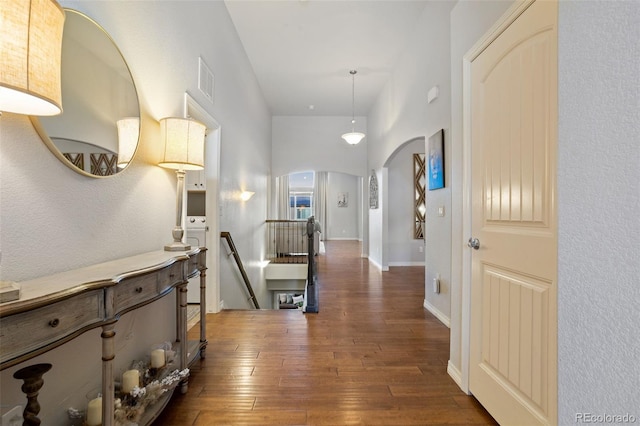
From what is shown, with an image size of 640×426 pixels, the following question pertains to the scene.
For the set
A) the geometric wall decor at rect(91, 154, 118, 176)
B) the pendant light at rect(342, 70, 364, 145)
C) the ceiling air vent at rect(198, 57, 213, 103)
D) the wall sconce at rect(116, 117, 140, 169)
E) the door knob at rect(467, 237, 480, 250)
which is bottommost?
the door knob at rect(467, 237, 480, 250)

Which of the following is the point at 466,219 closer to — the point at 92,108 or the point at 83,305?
the point at 83,305

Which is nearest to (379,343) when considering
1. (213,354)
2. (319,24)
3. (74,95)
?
(213,354)

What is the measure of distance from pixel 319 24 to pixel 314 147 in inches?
165

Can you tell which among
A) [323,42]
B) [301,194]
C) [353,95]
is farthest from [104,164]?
[301,194]

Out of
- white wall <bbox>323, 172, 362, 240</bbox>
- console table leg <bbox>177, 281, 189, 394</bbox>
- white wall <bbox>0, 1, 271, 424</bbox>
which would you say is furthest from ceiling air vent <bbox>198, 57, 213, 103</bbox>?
white wall <bbox>323, 172, 362, 240</bbox>

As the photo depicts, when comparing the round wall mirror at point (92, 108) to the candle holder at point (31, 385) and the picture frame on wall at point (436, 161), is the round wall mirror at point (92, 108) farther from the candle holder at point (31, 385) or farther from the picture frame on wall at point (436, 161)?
the picture frame on wall at point (436, 161)

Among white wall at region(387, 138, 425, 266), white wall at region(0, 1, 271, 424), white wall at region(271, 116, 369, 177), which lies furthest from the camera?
white wall at region(271, 116, 369, 177)

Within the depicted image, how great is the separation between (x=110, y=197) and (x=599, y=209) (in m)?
2.30

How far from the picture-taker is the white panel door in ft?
4.35

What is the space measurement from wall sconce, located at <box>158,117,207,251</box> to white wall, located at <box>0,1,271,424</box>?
13cm

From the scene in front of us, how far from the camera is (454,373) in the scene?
6.86 ft

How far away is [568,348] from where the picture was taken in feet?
3.94

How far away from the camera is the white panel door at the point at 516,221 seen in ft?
4.35

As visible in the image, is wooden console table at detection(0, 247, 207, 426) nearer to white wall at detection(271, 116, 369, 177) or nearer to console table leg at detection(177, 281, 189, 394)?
console table leg at detection(177, 281, 189, 394)
